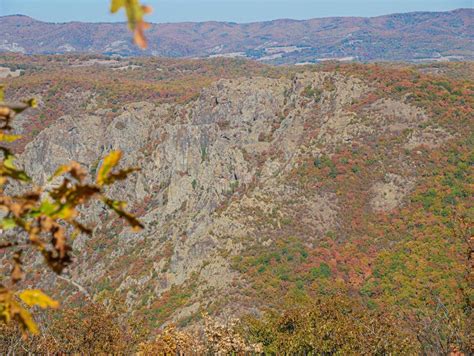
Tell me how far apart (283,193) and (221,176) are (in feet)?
36.0

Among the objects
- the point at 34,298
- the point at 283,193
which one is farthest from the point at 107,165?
the point at 283,193

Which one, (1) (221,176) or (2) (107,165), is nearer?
(2) (107,165)

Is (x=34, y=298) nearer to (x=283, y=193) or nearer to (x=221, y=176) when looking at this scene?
(x=283, y=193)

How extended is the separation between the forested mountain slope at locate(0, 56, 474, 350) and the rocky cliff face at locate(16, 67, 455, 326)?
188 mm

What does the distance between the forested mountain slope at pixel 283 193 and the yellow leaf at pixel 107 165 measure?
77.0ft

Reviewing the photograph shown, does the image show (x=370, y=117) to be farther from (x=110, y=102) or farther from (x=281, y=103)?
(x=110, y=102)

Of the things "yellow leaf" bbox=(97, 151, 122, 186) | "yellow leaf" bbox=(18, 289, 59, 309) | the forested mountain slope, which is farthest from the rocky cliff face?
"yellow leaf" bbox=(97, 151, 122, 186)

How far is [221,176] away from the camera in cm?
5884

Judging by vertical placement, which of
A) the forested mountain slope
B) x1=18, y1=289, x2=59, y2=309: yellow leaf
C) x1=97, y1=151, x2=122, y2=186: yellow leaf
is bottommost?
the forested mountain slope

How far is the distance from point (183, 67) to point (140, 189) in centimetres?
11173

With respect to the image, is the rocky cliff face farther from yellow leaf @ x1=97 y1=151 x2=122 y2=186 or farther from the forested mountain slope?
yellow leaf @ x1=97 y1=151 x2=122 y2=186

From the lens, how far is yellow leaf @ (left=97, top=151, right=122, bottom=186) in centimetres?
236

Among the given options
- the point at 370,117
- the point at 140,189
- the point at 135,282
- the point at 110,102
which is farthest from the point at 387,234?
the point at 110,102

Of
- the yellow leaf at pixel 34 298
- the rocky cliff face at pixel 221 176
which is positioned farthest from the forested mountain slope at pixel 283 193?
the yellow leaf at pixel 34 298
